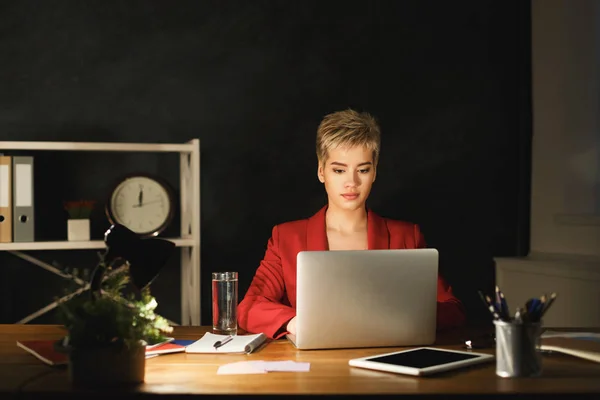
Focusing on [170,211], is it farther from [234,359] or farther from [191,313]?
[234,359]

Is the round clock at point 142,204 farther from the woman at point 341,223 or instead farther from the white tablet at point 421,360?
the white tablet at point 421,360

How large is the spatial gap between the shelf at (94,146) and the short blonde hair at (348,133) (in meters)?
0.86

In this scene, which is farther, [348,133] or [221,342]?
[348,133]

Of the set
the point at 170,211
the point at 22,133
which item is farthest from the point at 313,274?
the point at 22,133

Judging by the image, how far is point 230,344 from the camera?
2.08 metres

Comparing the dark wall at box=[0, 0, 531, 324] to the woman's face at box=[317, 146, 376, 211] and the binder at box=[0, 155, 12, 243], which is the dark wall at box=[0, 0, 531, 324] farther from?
the woman's face at box=[317, 146, 376, 211]

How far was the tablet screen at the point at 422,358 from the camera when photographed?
70.5 inches

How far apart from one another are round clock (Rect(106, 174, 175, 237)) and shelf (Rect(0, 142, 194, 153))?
0.15m

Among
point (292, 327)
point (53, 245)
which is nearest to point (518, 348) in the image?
point (292, 327)

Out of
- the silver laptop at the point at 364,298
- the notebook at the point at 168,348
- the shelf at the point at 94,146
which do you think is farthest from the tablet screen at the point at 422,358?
the shelf at the point at 94,146

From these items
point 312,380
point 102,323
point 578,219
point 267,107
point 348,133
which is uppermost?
point 267,107

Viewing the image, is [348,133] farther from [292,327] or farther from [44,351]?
[44,351]

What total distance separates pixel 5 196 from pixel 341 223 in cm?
142

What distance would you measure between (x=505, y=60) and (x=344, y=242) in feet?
5.78
